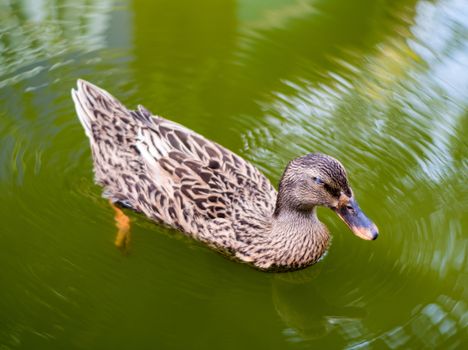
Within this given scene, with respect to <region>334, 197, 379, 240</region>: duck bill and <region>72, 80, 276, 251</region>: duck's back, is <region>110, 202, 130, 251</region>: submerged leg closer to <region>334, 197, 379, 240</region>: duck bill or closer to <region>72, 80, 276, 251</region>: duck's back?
<region>72, 80, 276, 251</region>: duck's back

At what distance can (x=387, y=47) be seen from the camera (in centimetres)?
748

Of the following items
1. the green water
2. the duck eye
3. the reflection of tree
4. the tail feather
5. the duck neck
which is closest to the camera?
the green water

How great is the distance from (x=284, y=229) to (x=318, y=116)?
1.63m

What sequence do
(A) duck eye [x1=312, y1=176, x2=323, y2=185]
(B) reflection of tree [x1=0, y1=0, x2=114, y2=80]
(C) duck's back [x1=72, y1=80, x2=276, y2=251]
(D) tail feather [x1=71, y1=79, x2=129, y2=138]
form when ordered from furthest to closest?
(B) reflection of tree [x1=0, y1=0, x2=114, y2=80] → (D) tail feather [x1=71, y1=79, x2=129, y2=138] → (C) duck's back [x1=72, y1=80, x2=276, y2=251] → (A) duck eye [x1=312, y1=176, x2=323, y2=185]

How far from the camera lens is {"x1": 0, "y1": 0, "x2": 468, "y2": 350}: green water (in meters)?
4.72

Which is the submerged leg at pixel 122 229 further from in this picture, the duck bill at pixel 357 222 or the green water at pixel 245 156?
the duck bill at pixel 357 222

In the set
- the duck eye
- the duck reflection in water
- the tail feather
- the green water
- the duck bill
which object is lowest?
the duck reflection in water

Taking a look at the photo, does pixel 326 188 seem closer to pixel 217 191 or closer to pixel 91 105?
pixel 217 191

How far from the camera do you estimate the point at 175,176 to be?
5.38 m

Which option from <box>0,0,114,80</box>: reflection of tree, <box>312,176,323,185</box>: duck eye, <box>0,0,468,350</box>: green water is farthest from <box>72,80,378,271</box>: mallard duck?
<box>0,0,114,80</box>: reflection of tree

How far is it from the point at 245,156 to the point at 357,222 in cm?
159

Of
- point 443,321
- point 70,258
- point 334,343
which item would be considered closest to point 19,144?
point 70,258

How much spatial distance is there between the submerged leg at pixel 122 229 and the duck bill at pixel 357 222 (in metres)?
1.51

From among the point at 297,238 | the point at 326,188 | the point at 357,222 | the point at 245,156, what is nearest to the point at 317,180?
the point at 326,188
